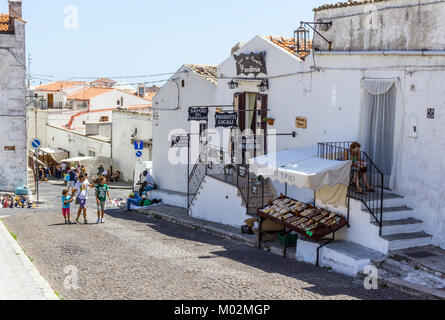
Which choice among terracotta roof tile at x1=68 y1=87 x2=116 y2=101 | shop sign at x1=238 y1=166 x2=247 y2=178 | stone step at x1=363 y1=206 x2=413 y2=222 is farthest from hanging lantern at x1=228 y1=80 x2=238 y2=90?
terracotta roof tile at x1=68 y1=87 x2=116 y2=101

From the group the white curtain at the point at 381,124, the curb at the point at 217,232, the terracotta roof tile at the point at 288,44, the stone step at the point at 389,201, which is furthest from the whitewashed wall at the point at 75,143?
the stone step at the point at 389,201

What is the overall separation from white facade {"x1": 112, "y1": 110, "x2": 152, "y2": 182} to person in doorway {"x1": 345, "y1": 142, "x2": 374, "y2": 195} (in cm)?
2121

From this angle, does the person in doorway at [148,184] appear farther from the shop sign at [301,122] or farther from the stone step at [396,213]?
the stone step at [396,213]

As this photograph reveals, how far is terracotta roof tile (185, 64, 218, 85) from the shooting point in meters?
22.4

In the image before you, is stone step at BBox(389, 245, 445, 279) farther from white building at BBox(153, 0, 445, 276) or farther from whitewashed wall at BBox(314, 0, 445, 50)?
whitewashed wall at BBox(314, 0, 445, 50)

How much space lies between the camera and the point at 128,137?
119 feet

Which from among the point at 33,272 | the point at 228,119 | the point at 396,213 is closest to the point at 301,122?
the point at 228,119

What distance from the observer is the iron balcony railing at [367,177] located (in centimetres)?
1248

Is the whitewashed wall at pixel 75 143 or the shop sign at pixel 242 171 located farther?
the whitewashed wall at pixel 75 143

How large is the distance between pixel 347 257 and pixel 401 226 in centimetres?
147

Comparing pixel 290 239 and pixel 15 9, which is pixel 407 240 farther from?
pixel 15 9
